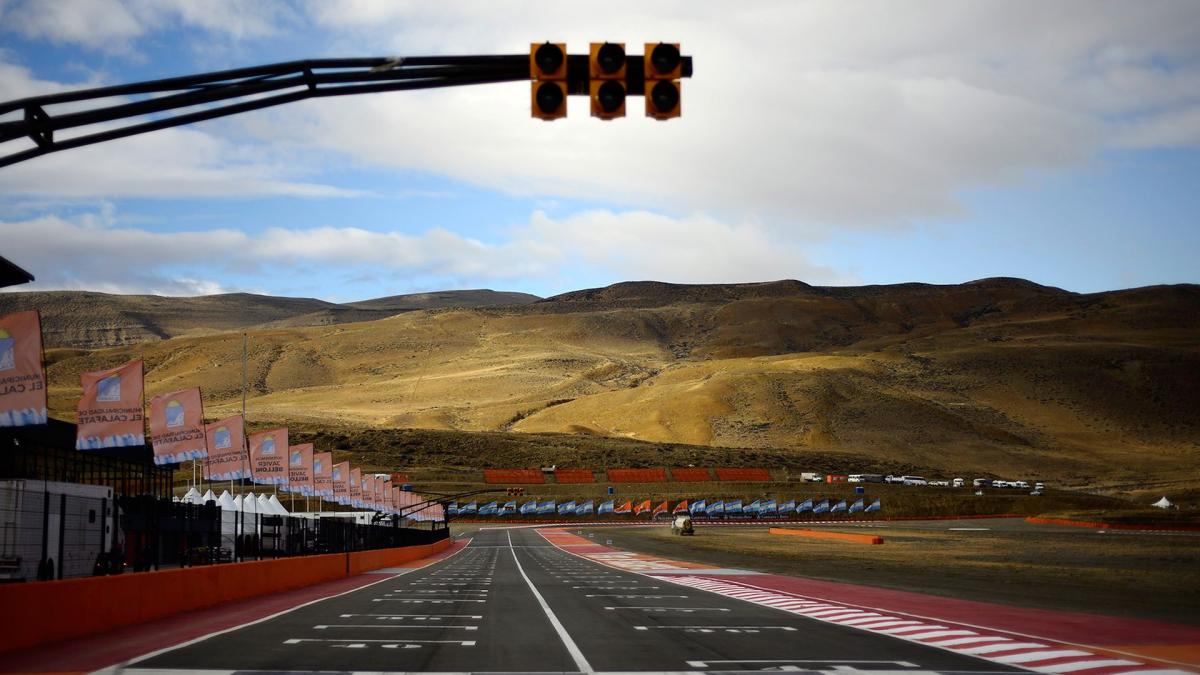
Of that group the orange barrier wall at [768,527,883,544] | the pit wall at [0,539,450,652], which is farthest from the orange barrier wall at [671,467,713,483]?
the pit wall at [0,539,450,652]

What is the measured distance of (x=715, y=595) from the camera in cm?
3120

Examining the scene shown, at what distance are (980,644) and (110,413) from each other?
82.7ft

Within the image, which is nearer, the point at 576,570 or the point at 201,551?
the point at 201,551

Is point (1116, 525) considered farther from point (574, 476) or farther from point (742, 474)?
point (574, 476)

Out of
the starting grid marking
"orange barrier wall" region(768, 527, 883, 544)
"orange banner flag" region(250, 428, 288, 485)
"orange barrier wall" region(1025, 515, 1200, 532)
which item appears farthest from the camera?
"orange barrier wall" region(1025, 515, 1200, 532)

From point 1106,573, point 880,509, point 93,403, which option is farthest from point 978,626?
point 880,509

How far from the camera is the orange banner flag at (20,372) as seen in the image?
76.0ft

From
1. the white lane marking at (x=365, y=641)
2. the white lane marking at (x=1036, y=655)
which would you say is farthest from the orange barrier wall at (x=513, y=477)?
the white lane marking at (x=1036, y=655)

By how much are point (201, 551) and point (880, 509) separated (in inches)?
4275

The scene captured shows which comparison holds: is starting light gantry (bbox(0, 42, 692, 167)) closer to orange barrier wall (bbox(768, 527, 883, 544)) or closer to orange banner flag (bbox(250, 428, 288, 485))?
orange banner flag (bbox(250, 428, 288, 485))

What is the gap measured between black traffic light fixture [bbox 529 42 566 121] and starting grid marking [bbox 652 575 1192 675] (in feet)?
30.1

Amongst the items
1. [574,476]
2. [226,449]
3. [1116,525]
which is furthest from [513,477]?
[226,449]

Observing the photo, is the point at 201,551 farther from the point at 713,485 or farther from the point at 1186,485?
the point at 1186,485

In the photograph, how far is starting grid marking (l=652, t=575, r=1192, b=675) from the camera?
607 inches
